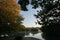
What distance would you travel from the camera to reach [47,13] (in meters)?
17.9

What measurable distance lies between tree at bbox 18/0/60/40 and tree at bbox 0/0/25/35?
Answer: 23073mm

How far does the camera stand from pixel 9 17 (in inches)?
1642

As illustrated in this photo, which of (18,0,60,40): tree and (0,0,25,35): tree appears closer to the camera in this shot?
(18,0,60,40): tree

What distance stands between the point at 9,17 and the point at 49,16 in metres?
24.6

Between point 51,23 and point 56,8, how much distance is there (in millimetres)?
1394

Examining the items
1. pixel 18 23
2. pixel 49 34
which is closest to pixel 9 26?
pixel 18 23

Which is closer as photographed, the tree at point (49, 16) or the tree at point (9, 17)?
the tree at point (49, 16)

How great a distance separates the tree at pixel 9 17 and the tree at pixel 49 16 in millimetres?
23073

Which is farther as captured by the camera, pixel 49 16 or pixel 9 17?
pixel 9 17

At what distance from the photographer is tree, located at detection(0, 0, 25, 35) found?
136 ft

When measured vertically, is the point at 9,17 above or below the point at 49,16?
above

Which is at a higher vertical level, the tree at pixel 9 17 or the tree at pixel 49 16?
the tree at pixel 9 17

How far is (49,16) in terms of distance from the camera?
1772cm

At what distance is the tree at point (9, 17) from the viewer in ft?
136
